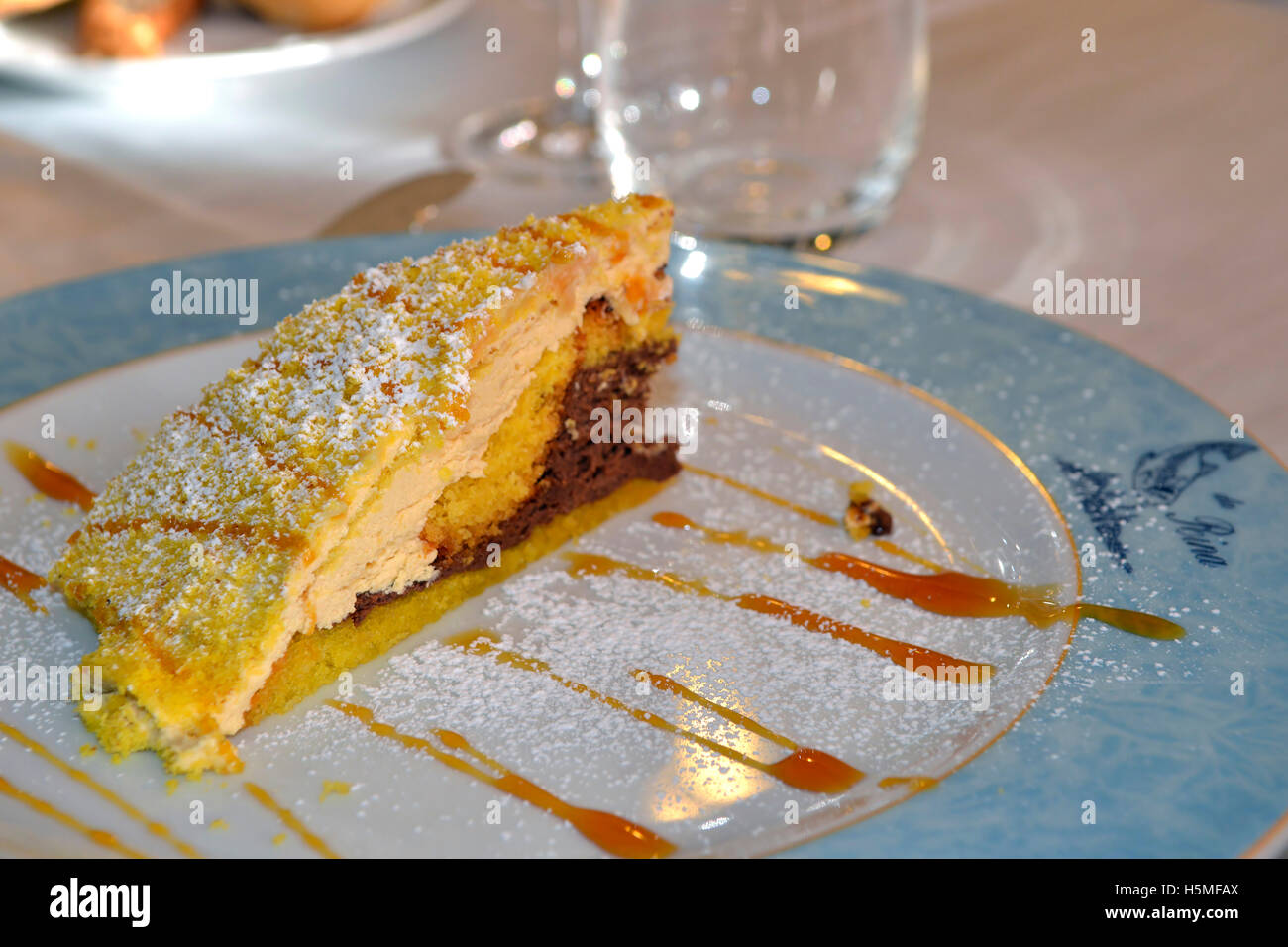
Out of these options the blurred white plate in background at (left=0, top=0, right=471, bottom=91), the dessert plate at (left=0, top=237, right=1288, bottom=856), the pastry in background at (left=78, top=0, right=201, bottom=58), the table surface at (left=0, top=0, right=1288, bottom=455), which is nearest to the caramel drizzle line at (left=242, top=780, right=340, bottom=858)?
the dessert plate at (left=0, top=237, right=1288, bottom=856)

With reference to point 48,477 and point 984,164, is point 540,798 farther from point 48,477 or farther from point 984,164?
point 984,164

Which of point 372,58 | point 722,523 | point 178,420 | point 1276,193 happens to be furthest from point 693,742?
point 372,58

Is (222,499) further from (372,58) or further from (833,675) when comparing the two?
(372,58)

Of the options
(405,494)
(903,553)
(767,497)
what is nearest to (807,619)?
(903,553)

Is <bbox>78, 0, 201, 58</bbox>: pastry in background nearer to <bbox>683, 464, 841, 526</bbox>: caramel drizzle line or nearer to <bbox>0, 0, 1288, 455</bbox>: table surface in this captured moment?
<bbox>0, 0, 1288, 455</bbox>: table surface

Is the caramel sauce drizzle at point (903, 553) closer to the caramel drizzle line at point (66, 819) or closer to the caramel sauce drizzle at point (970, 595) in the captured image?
the caramel sauce drizzle at point (970, 595)

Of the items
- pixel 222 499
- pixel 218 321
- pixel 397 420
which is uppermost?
pixel 218 321
